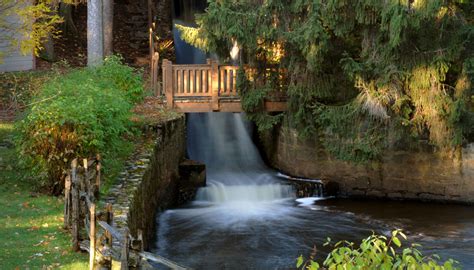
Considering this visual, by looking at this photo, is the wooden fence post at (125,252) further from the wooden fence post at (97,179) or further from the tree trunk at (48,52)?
the tree trunk at (48,52)

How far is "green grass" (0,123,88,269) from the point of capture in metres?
7.86

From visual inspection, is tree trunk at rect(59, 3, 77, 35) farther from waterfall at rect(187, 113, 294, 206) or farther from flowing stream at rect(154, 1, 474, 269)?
flowing stream at rect(154, 1, 474, 269)

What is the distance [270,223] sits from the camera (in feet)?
46.5

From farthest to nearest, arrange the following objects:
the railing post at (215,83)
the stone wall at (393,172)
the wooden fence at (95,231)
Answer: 1. the railing post at (215,83)
2. the stone wall at (393,172)
3. the wooden fence at (95,231)

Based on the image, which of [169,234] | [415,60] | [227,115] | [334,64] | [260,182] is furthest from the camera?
[227,115]

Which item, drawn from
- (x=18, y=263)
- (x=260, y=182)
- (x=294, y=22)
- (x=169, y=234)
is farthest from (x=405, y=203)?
(x=18, y=263)

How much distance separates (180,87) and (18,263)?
10.3 meters

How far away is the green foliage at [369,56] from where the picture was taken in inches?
557

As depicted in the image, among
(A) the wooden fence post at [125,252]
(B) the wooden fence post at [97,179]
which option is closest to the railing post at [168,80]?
(B) the wooden fence post at [97,179]

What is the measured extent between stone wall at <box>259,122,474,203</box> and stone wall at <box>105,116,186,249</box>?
3.37 meters

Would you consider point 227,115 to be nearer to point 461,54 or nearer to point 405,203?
point 405,203

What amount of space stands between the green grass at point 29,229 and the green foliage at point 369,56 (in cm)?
617

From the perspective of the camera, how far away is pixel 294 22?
15.2 m

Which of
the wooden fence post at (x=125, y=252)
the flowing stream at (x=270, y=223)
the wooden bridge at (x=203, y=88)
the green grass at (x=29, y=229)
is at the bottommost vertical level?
the flowing stream at (x=270, y=223)
